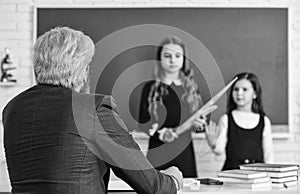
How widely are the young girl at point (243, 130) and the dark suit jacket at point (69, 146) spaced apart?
8.60ft

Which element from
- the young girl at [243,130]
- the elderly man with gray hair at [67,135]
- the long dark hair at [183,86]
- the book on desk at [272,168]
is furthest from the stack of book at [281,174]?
the long dark hair at [183,86]

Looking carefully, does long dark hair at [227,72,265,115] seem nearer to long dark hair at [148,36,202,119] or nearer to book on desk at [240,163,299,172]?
long dark hair at [148,36,202,119]

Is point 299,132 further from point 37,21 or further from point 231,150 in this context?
point 37,21

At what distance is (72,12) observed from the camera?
468 cm

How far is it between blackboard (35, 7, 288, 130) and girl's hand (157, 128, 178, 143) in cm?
39

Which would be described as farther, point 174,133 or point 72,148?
point 174,133

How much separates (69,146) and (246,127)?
2839 mm

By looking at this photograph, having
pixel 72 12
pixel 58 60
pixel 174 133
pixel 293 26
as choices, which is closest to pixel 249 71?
pixel 293 26

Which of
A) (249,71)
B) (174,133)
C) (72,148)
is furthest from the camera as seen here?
(249,71)

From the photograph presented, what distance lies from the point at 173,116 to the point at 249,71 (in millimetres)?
721

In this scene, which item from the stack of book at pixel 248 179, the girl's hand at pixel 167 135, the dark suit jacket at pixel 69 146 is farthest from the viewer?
the girl's hand at pixel 167 135

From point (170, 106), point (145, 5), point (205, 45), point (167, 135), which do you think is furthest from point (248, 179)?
point (145, 5)

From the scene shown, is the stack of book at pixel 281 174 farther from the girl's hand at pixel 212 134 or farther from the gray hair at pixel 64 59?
the girl's hand at pixel 212 134

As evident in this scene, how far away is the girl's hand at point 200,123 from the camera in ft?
14.5
